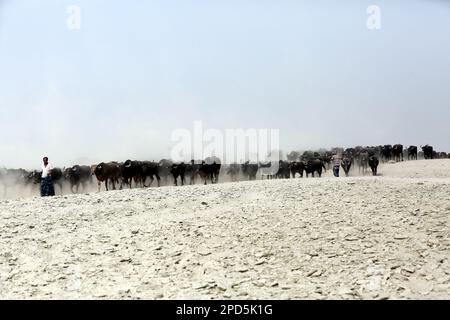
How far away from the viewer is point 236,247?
8430 mm

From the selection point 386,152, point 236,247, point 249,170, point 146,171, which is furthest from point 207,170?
point 386,152

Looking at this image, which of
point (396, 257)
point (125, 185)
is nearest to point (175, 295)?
point (396, 257)

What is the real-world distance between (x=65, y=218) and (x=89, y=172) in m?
18.7

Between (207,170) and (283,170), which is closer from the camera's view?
(207,170)

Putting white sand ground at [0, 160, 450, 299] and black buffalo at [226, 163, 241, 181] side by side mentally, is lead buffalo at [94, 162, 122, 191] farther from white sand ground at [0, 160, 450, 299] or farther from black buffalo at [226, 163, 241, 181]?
black buffalo at [226, 163, 241, 181]

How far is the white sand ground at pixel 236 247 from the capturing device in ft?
22.3

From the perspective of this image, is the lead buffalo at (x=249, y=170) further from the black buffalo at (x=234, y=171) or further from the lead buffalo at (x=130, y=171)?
the lead buffalo at (x=130, y=171)

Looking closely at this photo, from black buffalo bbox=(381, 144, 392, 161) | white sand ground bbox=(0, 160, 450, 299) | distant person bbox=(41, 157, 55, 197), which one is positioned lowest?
white sand ground bbox=(0, 160, 450, 299)

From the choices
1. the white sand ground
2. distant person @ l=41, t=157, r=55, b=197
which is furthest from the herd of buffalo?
the white sand ground

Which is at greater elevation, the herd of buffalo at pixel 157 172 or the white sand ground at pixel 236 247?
the herd of buffalo at pixel 157 172

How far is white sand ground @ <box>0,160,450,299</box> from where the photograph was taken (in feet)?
22.3

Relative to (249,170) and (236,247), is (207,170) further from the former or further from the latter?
(236,247)

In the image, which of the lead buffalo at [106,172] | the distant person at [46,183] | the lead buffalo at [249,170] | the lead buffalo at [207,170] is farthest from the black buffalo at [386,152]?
the distant person at [46,183]

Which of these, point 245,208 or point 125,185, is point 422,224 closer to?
point 245,208
